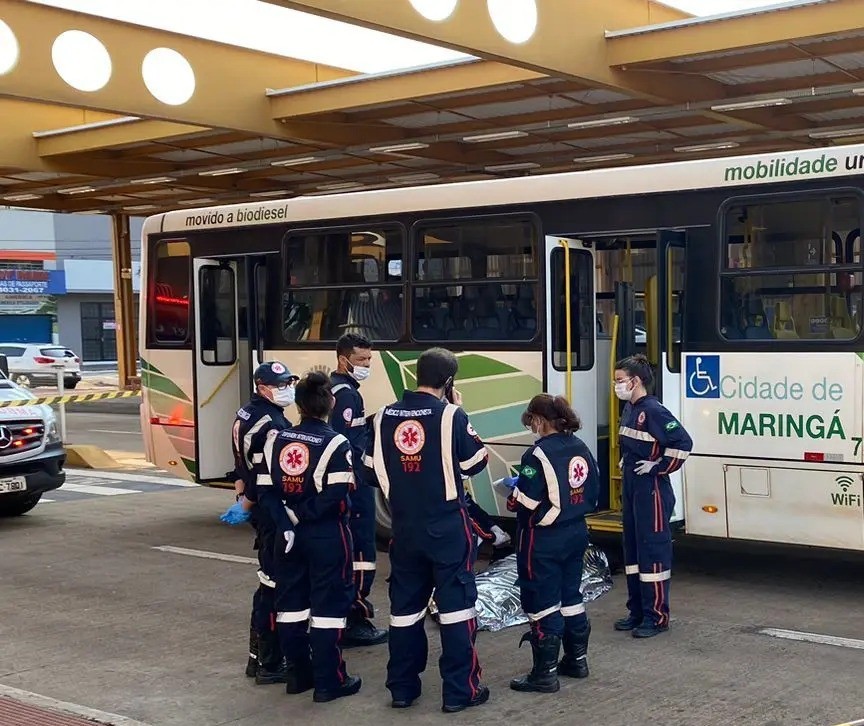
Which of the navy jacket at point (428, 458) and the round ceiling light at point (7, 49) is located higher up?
the round ceiling light at point (7, 49)

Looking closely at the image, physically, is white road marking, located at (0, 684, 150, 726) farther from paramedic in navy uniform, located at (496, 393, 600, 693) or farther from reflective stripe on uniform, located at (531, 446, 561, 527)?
reflective stripe on uniform, located at (531, 446, 561, 527)

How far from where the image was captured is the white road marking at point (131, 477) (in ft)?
50.5

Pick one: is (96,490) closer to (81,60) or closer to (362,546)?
(81,60)

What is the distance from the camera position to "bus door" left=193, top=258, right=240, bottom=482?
11562 mm

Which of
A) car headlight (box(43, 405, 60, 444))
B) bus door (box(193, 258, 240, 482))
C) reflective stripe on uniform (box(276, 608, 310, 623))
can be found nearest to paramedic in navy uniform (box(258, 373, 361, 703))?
reflective stripe on uniform (box(276, 608, 310, 623))

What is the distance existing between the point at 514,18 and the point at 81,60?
5.62m

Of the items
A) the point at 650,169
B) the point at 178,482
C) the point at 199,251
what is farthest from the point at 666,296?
→ the point at 178,482

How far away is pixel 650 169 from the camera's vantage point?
8805mm

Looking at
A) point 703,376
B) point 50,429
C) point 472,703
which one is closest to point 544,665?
point 472,703

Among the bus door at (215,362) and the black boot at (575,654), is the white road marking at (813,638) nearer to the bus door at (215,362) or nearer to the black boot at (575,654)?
the black boot at (575,654)

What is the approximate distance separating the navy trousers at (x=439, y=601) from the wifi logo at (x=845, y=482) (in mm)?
3139

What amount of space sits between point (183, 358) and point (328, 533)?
19.9 feet

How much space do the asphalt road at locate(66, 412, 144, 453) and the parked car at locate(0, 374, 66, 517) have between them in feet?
23.6

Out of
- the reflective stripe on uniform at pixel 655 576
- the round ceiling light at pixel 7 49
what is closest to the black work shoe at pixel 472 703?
the reflective stripe on uniform at pixel 655 576
